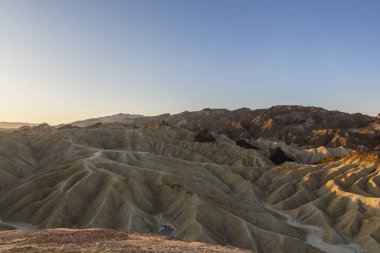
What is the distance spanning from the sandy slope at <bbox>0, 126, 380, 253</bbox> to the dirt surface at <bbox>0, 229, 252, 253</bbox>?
121ft

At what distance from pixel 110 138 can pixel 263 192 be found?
5768 centimetres

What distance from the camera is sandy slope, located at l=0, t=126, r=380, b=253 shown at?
237 feet

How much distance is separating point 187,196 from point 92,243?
180 ft

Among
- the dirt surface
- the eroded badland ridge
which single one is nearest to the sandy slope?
the eroded badland ridge

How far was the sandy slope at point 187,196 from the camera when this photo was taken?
72.1 meters

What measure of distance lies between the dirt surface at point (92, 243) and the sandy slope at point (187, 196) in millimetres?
36899

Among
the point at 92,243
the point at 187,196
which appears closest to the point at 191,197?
the point at 187,196

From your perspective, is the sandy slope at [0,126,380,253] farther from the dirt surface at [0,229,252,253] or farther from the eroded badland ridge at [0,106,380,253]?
the dirt surface at [0,229,252,253]

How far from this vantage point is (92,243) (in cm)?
2689

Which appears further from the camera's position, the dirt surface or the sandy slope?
the sandy slope

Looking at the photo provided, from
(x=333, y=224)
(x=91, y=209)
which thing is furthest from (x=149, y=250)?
(x=333, y=224)

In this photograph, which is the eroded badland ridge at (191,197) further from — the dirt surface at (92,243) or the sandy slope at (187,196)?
the dirt surface at (92,243)

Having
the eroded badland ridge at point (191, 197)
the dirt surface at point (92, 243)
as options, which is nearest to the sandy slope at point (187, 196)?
the eroded badland ridge at point (191, 197)

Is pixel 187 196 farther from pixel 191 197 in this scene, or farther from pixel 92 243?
pixel 92 243
